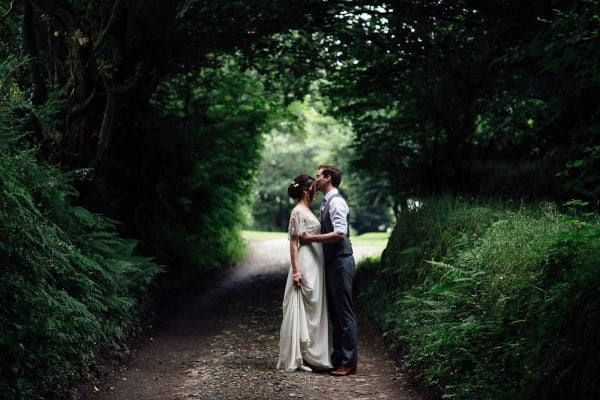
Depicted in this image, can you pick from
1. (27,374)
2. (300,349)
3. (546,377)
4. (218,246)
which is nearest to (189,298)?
(218,246)

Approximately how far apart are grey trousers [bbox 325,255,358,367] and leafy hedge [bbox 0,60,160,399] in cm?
284

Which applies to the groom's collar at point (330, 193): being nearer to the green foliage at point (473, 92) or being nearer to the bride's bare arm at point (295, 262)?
the bride's bare arm at point (295, 262)

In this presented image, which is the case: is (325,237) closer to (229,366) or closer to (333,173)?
(333,173)

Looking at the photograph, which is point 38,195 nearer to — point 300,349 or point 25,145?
point 25,145

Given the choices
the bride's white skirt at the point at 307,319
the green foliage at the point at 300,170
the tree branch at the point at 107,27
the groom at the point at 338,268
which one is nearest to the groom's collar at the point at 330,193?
the groom at the point at 338,268

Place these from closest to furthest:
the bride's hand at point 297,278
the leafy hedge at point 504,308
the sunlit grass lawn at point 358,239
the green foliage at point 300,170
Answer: the leafy hedge at point 504,308
the bride's hand at point 297,278
the sunlit grass lawn at point 358,239
the green foliage at point 300,170

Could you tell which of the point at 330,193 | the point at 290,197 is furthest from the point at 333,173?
the point at 290,197

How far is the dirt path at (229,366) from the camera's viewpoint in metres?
6.56

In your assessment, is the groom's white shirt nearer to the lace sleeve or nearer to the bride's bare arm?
the lace sleeve

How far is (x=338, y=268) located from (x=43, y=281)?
3.66 m

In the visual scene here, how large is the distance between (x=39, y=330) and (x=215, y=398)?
2.07 metres

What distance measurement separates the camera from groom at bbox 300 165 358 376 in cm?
746

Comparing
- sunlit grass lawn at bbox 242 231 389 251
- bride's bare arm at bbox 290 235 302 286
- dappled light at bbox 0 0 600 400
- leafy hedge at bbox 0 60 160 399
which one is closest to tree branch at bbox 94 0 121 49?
dappled light at bbox 0 0 600 400

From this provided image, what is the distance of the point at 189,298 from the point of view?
44.0 feet
